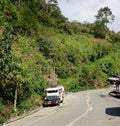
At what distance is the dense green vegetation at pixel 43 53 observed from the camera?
44562 millimetres

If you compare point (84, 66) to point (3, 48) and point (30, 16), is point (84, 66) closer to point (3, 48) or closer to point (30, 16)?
point (30, 16)

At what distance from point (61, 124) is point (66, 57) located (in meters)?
63.8

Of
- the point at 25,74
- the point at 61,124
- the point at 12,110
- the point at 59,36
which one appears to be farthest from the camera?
the point at 59,36

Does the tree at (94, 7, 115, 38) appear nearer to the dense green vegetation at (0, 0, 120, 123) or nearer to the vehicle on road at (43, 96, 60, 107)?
the dense green vegetation at (0, 0, 120, 123)

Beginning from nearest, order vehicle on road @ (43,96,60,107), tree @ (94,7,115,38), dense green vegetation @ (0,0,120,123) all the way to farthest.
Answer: dense green vegetation @ (0,0,120,123)
vehicle on road @ (43,96,60,107)
tree @ (94,7,115,38)

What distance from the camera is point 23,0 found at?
96312 millimetres

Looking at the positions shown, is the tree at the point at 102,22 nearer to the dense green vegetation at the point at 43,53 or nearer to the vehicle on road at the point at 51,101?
the dense green vegetation at the point at 43,53

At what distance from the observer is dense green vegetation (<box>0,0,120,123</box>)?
146ft

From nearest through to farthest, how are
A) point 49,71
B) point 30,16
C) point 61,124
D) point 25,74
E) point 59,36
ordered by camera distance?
point 61,124 → point 25,74 → point 49,71 → point 30,16 → point 59,36

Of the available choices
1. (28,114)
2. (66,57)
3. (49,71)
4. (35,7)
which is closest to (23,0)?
(35,7)

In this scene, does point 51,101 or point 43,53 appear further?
point 43,53

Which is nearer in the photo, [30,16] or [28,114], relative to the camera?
[28,114]

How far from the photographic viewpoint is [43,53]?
8438 centimetres

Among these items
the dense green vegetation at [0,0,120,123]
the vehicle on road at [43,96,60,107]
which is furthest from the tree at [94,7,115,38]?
the vehicle on road at [43,96,60,107]
